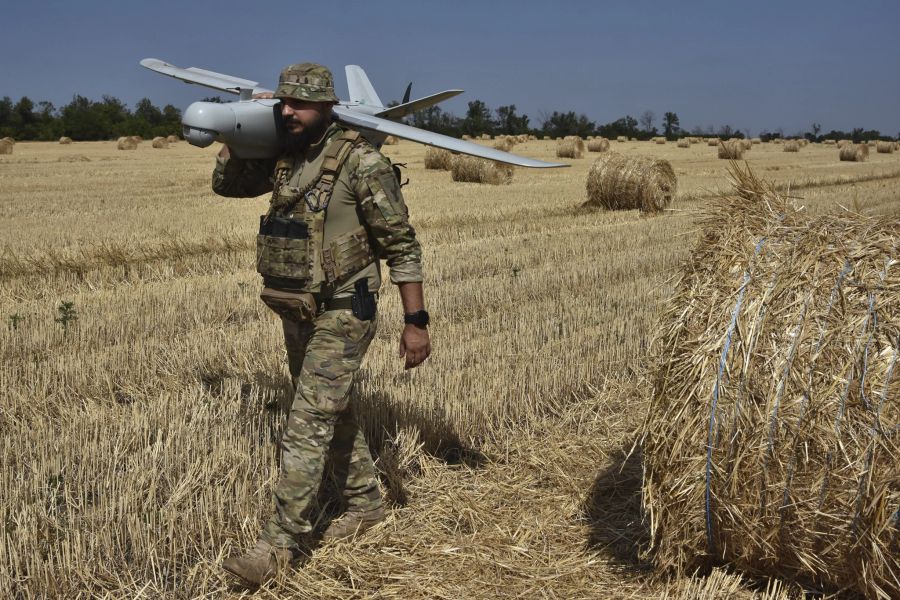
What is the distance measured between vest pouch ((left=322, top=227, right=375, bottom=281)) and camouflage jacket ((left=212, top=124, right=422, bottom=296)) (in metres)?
0.04

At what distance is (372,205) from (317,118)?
49 cm

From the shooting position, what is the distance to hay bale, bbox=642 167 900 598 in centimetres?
334

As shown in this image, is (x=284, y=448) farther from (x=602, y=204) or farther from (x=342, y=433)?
(x=602, y=204)

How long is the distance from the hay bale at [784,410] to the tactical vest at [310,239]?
154cm

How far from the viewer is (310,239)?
3939 millimetres

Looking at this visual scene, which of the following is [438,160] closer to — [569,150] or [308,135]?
[569,150]

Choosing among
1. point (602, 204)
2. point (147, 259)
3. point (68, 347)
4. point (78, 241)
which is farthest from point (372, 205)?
point (602, 204)

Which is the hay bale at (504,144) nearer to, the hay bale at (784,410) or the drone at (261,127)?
the drone at (261,127)

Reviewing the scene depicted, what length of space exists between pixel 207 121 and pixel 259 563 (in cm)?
198

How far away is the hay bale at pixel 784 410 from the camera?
3.34 metres

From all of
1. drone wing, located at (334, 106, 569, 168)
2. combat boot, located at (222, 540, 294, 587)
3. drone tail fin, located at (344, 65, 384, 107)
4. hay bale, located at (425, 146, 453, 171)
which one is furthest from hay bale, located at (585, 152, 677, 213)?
combat boot, located at (222, 540, 294, 587)

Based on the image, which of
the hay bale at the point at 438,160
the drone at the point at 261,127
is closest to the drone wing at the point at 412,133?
the drone at the point at 261,127

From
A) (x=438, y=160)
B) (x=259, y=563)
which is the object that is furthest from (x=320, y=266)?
(x=438, y=160)

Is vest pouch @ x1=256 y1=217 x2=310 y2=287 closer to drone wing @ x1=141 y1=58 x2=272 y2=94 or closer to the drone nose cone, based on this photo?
the drone nose cone
